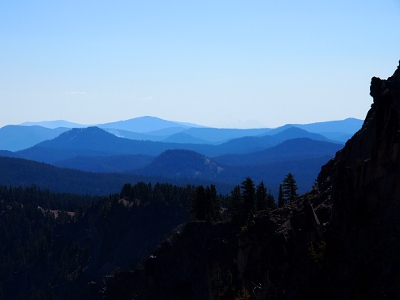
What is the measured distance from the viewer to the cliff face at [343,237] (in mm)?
28641

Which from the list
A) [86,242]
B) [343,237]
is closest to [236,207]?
[343,237]

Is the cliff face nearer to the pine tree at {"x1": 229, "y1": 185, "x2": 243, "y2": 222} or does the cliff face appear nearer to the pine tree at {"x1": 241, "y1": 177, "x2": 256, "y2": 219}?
the pine tree at {"x1": 229, "y1": 185, "x2": 243, "y2": 222}

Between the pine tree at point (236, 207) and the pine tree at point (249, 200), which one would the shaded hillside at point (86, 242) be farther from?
the pine tree at point (249, 200)

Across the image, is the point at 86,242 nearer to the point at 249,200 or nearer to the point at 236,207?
the point at 236,207

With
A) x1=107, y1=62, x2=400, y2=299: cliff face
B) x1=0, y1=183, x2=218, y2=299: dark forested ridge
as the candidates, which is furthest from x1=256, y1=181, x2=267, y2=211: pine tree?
x1=0, y1=183, x2=218, y2=299: dark forested ridge

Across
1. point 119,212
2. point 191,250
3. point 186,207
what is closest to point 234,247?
A: point 191,250

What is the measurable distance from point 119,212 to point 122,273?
6067 centimetres

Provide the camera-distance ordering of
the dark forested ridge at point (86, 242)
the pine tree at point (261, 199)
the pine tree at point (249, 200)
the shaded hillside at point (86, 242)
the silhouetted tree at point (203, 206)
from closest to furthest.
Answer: the pine tree at point (249, 200), the pine tree at point (261, 199), the silhouetted tree at point (203, 206), the dark forested ridge at point (86, 242), the shaded hillside at point (86, 242)

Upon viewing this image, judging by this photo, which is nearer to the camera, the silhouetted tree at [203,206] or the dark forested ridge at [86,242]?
the silhouetted tree at [203,206]

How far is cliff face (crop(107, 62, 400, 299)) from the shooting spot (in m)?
28.6

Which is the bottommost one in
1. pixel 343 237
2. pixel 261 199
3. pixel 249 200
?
pixel 261 199

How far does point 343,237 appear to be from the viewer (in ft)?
102

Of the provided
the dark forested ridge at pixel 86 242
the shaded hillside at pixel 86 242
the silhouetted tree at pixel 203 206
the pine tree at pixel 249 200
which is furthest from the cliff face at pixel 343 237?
the shaded hillside at pixel 86 242

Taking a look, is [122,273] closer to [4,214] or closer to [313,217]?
[313,217]
